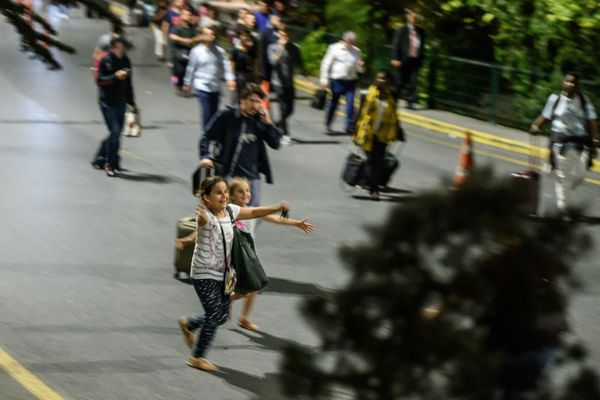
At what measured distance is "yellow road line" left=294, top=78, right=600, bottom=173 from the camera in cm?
2160

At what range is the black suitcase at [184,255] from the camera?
476 inches

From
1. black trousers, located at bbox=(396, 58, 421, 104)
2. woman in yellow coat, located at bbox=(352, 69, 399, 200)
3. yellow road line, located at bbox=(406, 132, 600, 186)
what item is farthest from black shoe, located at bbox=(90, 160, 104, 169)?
black trousers, located at bbox=(396, 58, 421, 104)

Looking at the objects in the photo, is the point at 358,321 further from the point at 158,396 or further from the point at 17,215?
the point at 17,215

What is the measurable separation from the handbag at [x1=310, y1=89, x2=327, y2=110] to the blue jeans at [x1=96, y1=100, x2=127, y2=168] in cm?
751

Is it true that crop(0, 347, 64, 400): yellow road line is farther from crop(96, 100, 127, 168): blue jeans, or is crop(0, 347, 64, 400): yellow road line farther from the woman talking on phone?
crop(96, 100, 127, 168): blue jeans

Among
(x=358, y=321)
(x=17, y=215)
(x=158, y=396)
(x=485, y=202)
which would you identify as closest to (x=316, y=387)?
(x=358, y=321)

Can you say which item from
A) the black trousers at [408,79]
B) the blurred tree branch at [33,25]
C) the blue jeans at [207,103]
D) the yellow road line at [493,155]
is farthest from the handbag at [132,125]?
the blurred tree branch at [33,25]

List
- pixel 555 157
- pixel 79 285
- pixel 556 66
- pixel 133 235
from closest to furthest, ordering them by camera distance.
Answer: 1. pixel 79 285
2. pixel 133 235
3. pixel 555 157
4. pixel 556 66

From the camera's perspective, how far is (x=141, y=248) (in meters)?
13.9

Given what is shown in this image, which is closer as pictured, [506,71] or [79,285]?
[79,285]

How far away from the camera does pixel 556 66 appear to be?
23.2 metres

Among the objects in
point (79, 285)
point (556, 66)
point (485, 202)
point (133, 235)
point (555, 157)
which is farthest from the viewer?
point (556, 66)

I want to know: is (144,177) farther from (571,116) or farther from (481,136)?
(481,136)

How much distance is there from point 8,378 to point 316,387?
595cm
